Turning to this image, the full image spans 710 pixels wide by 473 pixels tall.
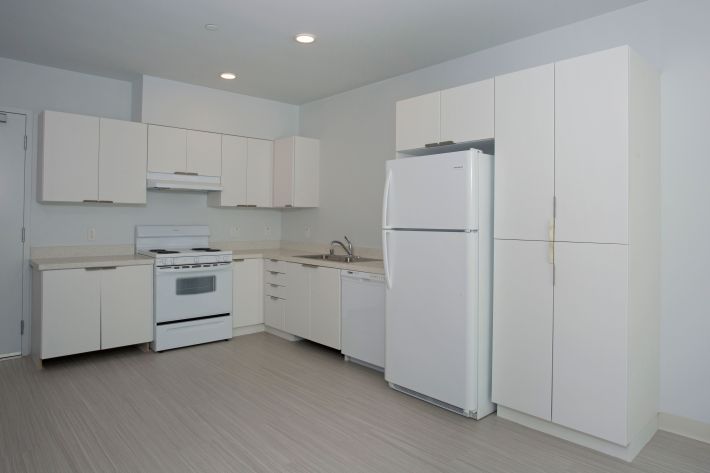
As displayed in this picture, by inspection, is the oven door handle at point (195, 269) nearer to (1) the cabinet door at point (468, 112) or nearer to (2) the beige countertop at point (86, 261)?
(2) the beige countertop at point (86, 261)

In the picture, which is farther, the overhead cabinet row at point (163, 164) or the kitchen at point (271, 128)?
the overhead cabinet row at point (163, 164)

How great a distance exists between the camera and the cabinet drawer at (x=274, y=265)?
4801 millimetres

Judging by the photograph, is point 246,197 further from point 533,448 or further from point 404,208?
point 533,448

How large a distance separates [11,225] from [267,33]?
2.86 m

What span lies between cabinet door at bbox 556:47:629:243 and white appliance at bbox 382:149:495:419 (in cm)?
50

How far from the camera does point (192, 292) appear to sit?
454 cm

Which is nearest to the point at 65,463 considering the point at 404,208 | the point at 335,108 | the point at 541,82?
the point at 404,208

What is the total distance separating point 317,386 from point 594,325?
6.54ft

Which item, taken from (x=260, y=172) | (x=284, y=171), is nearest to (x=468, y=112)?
(x=284, y=171)

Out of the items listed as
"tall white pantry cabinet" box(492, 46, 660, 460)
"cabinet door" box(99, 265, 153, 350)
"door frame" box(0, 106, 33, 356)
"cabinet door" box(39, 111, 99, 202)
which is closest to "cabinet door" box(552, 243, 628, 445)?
"tall white pantry cabinet" box(492, 46, 660, 460)

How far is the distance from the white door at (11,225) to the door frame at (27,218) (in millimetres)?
22

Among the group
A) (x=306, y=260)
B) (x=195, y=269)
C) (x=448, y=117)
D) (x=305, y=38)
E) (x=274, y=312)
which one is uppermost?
(x=305, y=38)

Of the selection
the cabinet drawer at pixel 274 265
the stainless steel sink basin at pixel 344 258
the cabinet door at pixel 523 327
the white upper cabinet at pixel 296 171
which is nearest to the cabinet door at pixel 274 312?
the cabinet drawer at pixel 274 265

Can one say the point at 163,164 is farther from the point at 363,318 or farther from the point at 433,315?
the point at 433,315
